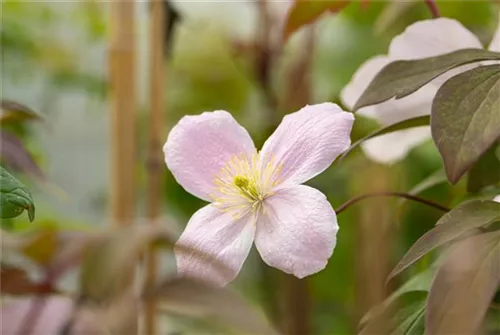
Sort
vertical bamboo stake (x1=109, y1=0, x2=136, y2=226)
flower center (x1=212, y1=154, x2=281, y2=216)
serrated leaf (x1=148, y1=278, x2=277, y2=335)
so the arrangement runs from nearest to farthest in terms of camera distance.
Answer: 1. serrated leaf (x1=148, y1=278, x2=277, y2=335)
2. flower center (x1=212, y1=154, x2=281, y2=216)
3. vertical bamboo stake (x1=109, y1=0, x2=136, y2=226)

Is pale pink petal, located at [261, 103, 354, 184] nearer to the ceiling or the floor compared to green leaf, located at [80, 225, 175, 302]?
nearer to the ceiling

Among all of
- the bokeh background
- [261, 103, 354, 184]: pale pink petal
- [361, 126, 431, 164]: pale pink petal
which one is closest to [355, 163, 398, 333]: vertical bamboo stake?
the bokeh background

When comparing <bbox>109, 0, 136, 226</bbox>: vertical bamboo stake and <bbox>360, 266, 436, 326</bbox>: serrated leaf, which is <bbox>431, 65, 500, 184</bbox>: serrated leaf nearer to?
<bbox>360, 266, 436, 326</bbox>: serrated leaf

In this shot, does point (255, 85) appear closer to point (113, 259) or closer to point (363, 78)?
point (363, 78)

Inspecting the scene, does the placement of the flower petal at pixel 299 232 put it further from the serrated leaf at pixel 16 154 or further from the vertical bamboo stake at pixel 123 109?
the vertical bamboo stake at pixel 123 109

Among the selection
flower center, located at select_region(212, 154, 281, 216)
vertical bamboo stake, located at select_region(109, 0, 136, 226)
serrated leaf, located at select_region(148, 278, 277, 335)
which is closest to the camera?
serrated leaf, located at select_region(148, 278, 277, 335)

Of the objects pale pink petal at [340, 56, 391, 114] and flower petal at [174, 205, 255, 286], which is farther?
pale pink petal at [340, 56, 391, 114]

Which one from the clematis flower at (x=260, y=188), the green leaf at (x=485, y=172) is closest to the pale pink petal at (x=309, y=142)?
the clematis flower at (x=260, y=188)
